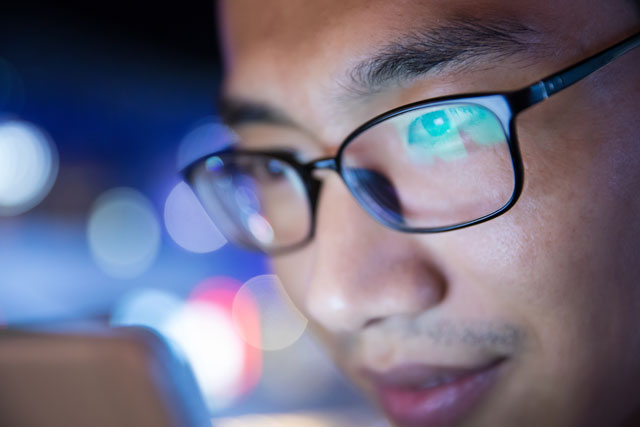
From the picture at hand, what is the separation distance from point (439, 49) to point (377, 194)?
263mm

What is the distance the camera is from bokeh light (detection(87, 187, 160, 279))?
6930 millimetres

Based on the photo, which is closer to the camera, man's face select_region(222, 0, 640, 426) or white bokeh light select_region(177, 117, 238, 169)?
man's face select_region(222, 0, 640, 426)

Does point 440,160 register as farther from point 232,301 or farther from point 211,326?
point 232,301

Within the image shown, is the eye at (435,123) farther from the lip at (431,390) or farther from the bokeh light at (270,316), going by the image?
the bokeh light at (270,316)

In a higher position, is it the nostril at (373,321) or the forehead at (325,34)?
the forehead at (325,34)

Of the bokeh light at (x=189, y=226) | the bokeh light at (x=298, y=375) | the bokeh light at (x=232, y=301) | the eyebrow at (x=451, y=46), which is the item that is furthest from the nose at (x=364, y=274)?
the bokeh light at (x=189, y=226)

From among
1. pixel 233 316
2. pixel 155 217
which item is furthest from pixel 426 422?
pixel 155 217

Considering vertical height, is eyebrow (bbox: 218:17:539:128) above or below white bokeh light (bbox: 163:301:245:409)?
above

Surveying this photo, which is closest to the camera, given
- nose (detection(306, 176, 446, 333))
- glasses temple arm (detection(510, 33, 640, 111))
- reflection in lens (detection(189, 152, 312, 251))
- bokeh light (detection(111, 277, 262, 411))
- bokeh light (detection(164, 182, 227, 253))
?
glasses temple arm (detection(510, 33, 640, 111))

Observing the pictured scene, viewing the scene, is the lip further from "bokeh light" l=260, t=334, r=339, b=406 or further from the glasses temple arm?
"bokeh light" l=260, t=334, r=339, b=406

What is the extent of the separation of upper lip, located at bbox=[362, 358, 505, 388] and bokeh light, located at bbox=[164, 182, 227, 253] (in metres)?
7.18

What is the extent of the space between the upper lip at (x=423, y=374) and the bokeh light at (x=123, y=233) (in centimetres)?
638

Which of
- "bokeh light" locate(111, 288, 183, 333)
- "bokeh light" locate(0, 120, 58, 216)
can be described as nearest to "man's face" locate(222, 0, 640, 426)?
"bokeh light" locate(0, 120, 58, 216)

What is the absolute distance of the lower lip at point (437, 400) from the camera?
3.13ft
